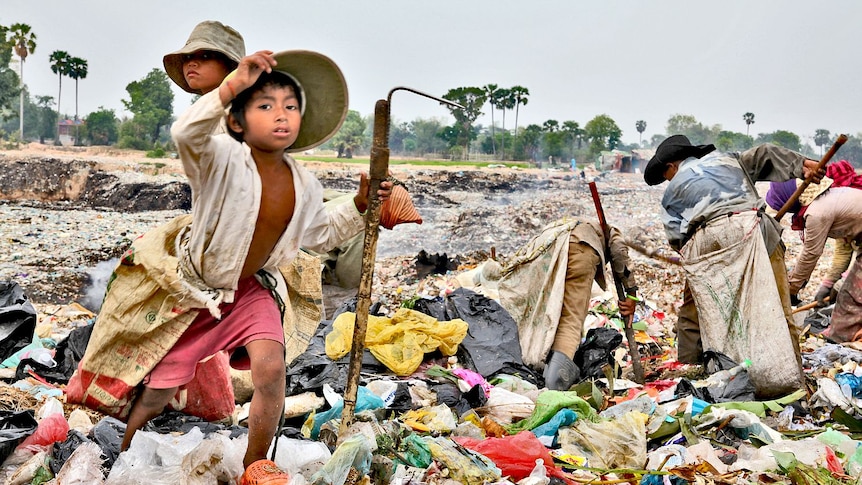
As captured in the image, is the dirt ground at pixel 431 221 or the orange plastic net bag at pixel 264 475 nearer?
the orange plastic net bag at pixel 264 475

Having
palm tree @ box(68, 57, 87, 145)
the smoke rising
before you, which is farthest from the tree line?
the smoke rising

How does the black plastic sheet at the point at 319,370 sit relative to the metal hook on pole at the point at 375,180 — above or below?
below

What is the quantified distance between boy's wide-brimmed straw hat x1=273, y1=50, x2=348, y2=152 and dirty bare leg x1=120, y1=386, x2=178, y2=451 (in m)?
0.96

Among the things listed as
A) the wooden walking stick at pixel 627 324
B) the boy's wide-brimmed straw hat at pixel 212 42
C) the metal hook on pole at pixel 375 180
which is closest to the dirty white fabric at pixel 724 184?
the wooden walking stick at pixel 627 324

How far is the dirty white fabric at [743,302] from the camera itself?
13.2ft

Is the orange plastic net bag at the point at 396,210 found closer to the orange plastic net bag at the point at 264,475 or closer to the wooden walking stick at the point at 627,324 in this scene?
the orange plastic net bag at the point at 264,475

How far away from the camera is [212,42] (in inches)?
107

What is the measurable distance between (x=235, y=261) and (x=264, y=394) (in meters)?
0.42

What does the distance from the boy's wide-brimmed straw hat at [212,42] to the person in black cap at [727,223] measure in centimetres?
284

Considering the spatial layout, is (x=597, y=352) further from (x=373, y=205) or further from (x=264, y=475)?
(x=264, y=475)

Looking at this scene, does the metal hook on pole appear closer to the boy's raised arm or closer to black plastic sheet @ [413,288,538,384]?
the boy's raised arm

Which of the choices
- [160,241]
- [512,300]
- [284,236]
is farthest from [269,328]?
[512,300]

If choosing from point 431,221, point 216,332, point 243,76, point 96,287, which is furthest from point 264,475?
point 431,221

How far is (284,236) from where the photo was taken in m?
2.31
